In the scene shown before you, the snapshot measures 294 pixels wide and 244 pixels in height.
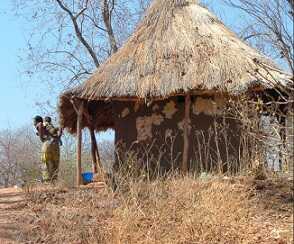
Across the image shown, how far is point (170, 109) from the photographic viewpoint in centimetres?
903

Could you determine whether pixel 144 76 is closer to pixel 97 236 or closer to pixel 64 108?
pixel 64 108

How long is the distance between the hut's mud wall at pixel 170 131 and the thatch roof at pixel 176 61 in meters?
0.51

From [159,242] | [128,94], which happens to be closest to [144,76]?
[128,94]

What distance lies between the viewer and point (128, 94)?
338 inches

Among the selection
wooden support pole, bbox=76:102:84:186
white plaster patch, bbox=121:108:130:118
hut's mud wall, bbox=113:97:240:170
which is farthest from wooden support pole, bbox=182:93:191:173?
wooden support pole, bbox=76:102:84:186

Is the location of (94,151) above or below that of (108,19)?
below

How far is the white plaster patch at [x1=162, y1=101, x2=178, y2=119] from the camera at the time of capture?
29.6 feet

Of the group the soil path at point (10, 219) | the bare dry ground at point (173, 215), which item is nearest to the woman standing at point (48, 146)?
the soil path at point (10, 219)

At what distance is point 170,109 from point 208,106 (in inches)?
23.4

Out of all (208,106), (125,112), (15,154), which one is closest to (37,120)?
(125,112)

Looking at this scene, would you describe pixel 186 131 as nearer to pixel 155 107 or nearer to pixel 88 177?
pixel 155 107

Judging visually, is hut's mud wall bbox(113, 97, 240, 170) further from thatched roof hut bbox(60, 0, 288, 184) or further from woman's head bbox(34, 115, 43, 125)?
woman's head bbox(34, 115, 43, 125)

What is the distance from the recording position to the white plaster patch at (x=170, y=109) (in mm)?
9008

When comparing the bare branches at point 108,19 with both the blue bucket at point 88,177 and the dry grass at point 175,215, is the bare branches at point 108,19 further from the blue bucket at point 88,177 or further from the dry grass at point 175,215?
the dry grass at point 175,215
